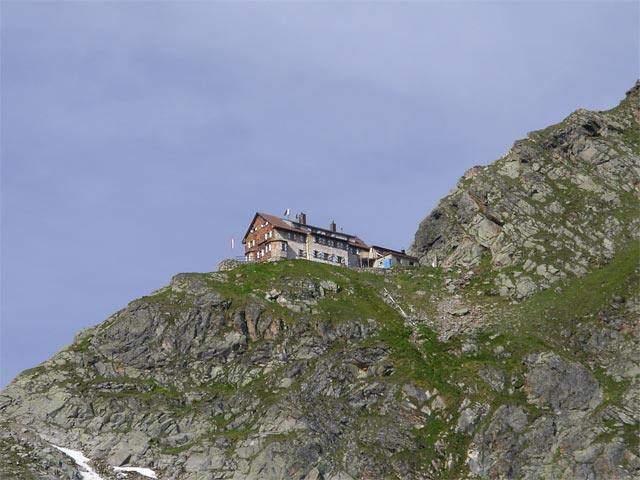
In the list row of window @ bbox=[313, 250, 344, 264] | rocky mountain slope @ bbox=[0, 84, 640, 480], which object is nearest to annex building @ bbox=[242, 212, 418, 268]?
row of window @ bbox=[313, 250, 344, 264]

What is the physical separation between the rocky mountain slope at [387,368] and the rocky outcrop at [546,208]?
43 cm

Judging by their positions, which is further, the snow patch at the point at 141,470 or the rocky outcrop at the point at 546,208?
the rocky outcrop at the point at 546,208

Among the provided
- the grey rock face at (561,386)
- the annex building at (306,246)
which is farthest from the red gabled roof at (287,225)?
the grey rock face at (561,386)

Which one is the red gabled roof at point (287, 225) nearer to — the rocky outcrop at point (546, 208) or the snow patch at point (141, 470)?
the rocky outcrop at point (546, 208)

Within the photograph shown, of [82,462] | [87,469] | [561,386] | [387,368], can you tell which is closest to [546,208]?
[561,386]

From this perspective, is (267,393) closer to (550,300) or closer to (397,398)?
(397,398)

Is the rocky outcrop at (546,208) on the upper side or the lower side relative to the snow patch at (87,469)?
upper

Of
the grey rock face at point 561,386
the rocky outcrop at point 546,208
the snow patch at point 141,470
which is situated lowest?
the snow patch at point 141,470

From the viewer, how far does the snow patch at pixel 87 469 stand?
382 feet

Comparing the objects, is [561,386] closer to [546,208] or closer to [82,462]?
[546,208]

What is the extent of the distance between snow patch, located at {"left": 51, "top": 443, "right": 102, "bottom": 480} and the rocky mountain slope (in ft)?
5.49

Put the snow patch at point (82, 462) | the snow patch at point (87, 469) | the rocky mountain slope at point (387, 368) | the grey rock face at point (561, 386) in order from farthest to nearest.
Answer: the grey rock face at point (561, 386)
the rocky mountain slope at point (387, 368)
the snow patch at point (87, 469)
the snow patch at point (82, 462)

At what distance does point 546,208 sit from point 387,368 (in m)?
49.4

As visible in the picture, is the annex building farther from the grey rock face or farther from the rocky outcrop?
the grey rock face
